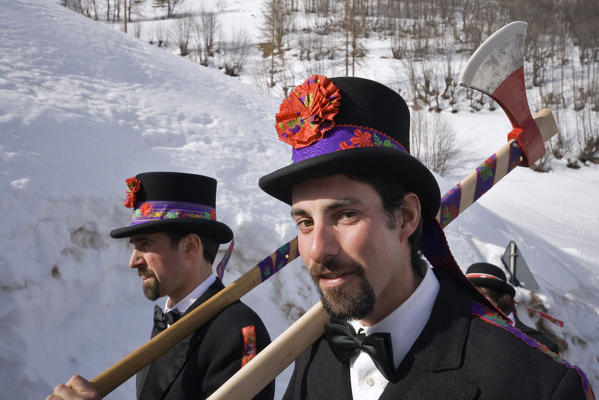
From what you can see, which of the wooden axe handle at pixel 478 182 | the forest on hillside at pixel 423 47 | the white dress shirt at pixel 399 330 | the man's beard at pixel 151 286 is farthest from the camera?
the forest on hillside at pixel 423 47

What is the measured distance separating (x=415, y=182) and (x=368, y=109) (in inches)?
10.3

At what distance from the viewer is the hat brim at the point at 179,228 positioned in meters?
2.38

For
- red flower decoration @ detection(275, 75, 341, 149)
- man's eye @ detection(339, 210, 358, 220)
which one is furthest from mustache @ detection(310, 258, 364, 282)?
red flower decoration @ detection(275, 75, 341, 149)

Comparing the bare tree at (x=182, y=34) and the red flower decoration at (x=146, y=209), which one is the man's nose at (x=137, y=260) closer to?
the red flower decoration at (x=146, y=209)

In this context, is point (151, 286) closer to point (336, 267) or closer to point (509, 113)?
point (336, 267)

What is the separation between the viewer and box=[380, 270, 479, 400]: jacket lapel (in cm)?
115

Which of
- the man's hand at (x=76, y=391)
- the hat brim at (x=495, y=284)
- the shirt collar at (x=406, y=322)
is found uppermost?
the shirt collar at (x=406, y=322)

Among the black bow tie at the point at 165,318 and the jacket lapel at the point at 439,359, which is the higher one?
the jacket lapel at the point at 439,359

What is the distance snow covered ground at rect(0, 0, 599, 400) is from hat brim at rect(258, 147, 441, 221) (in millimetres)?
3305

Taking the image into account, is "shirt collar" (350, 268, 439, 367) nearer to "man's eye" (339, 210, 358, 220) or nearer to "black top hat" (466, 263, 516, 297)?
"man's eye" (339, 210, 358, 220)

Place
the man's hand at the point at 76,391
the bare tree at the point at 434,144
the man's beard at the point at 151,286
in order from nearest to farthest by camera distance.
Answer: the man's hand at the point at 76,391 → the man's beard at the point at 151,286 → the bare tree at the point at 434,144

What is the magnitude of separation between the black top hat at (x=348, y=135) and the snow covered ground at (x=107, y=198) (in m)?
3.32

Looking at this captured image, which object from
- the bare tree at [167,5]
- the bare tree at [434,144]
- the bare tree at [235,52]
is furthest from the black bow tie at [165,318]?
the bare tree at [167,5]

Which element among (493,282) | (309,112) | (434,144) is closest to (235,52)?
(434,144)
